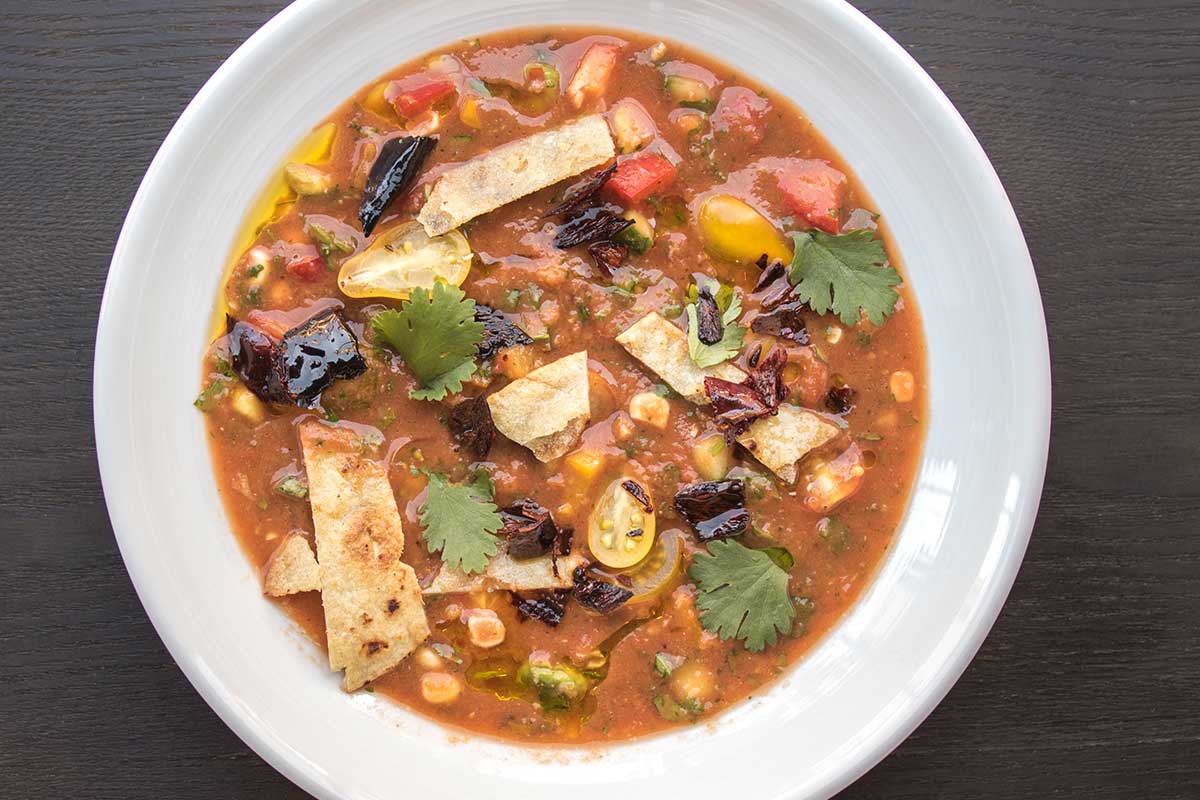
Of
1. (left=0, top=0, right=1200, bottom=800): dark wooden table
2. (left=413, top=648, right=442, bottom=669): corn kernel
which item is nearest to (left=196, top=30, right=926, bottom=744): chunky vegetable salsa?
(left=413, top=648, right=442, bottom=669): corn kernel

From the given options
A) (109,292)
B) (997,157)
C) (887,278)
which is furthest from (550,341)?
(997,157)

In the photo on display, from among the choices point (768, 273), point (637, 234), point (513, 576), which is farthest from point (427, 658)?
point (768, 273)

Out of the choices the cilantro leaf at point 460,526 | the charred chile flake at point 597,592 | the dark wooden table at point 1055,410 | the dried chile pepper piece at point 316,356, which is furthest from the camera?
the dark wooden table at point 1055,410

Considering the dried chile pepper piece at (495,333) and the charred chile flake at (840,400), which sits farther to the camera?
the charred chile flake at (840,400)

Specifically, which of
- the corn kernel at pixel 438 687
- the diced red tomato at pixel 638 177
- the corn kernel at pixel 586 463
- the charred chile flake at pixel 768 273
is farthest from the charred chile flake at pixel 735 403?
the corn kernel at pixel 438 687

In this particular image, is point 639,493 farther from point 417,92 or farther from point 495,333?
point 417,92

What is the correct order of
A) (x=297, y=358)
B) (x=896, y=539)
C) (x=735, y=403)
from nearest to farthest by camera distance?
(x=297, y=358), (x=735, y=403), (x=896, y=539)

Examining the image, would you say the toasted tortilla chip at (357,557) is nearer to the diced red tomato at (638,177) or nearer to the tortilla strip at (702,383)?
the tortilla strip at (702,383)

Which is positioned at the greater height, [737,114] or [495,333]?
[737,114]
